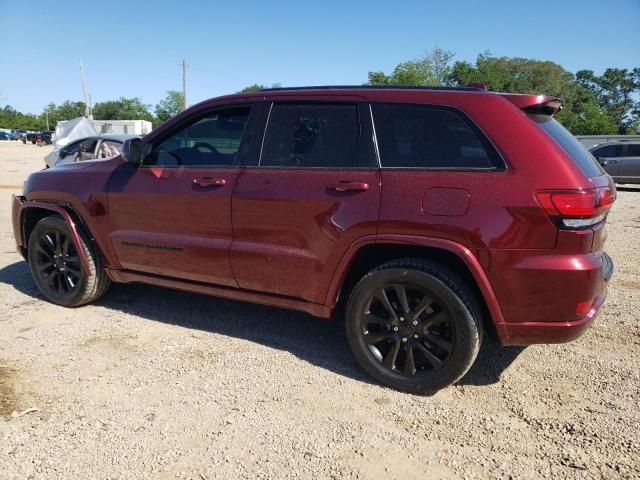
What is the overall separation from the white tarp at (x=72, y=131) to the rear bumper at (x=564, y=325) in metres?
18.2

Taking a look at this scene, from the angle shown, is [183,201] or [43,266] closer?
[183,201]

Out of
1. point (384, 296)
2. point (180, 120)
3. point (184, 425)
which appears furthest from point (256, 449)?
point (180, 120)

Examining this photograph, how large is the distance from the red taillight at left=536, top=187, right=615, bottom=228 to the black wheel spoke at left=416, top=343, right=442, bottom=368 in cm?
105

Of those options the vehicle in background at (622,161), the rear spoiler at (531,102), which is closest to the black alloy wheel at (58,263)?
the rear spoiler at (531,102)

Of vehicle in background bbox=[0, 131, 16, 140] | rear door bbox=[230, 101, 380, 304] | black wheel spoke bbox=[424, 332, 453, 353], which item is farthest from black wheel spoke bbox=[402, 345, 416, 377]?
vehicle in background bbox=[0, 131, 16, 140]

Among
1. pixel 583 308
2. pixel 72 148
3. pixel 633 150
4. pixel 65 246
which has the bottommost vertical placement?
pixel 65 246

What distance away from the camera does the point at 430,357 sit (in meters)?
3.08

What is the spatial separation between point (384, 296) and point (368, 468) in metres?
1.04

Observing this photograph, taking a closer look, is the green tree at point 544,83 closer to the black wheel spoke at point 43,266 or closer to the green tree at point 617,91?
the green tree at point 617,91

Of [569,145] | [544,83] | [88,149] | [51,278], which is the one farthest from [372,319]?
[544,83]

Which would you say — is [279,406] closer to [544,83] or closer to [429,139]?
[429,139]

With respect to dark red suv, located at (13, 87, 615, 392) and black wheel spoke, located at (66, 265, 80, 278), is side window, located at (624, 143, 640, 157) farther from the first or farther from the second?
black wheel spoke, located at (66, 265, 80, 278)

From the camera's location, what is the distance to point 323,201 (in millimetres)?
3213

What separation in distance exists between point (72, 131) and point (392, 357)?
18498mm
